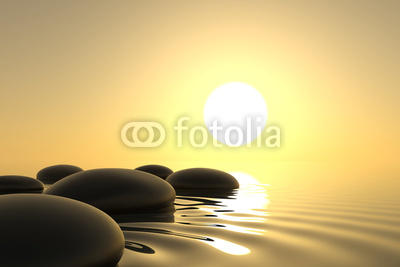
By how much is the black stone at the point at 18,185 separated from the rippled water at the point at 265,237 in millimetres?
4627

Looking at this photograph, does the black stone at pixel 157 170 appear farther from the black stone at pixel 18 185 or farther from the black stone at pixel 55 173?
the black stone at pixel 18 185

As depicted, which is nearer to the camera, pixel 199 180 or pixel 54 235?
pixel 54 235

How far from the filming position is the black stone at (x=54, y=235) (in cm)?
237

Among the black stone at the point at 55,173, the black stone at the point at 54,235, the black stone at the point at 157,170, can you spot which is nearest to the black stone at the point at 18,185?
the black stone at the point at 55,173

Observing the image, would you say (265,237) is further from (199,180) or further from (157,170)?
(157,170)

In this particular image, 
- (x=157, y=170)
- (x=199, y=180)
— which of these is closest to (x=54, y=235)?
(x=199, y=180)

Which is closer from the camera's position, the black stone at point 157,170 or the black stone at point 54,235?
the black stone at point 54,235

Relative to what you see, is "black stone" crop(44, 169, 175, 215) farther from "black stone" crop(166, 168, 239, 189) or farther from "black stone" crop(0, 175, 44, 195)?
"black stone" crop(0, 175, 44, 195)

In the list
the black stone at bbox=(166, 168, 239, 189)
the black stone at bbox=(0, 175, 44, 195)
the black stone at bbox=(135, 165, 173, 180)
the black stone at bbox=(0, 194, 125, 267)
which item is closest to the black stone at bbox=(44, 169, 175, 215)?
the black stone at bbox=(0, 194, 125, 267)

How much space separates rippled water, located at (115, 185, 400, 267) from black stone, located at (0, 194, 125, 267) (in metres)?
0.22

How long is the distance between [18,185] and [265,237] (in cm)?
686

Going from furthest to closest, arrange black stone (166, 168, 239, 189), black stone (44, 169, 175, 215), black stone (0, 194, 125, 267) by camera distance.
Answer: black stone (166, 168, 239, 189), black stone (44, 169, 175, 215), black stone (0, 194, 125, 267)

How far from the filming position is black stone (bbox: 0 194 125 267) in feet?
7.77

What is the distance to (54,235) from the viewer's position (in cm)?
252
